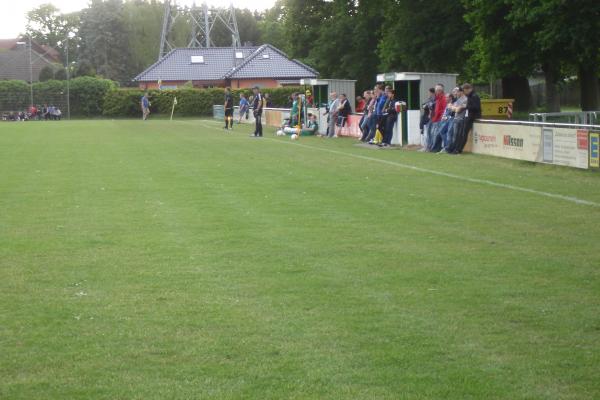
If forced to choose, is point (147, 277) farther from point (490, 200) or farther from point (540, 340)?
point (490, 200)

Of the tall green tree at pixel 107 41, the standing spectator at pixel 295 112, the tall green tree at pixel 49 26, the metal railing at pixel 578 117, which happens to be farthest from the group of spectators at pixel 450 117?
the tall green tree at pixel 49 26

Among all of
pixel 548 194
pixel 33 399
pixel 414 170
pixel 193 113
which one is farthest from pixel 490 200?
pixel 193 113

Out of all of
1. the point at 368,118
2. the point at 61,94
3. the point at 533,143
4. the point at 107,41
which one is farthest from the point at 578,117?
the point at 107,41

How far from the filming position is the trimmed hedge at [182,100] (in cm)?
7171

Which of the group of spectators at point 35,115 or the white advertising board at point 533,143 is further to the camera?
the group of spectators at point 35,115

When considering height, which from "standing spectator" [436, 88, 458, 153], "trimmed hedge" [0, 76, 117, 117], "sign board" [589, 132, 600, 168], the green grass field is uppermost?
"trimmed hedge" [0, 76, 117, 117]

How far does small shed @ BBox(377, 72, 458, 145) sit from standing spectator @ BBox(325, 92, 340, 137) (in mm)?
5457

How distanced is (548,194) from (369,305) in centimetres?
883

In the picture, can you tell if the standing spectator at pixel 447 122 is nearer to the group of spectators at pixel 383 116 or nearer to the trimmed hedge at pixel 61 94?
the group of spectators at pixel 383 116

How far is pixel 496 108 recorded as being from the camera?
3381cm

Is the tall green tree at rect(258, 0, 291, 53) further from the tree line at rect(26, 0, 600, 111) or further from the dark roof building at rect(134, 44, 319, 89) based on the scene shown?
the tree line at rect(26, 0, 600, 111)

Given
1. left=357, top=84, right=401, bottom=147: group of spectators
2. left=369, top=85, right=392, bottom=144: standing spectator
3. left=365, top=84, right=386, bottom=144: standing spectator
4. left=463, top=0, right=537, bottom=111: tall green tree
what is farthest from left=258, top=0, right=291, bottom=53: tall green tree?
left=369, top=85, right=392, bottom=144: standing spectator

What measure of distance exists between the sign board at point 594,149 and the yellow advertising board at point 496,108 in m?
13.9

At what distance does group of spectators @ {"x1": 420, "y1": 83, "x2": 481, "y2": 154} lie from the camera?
25.3m
